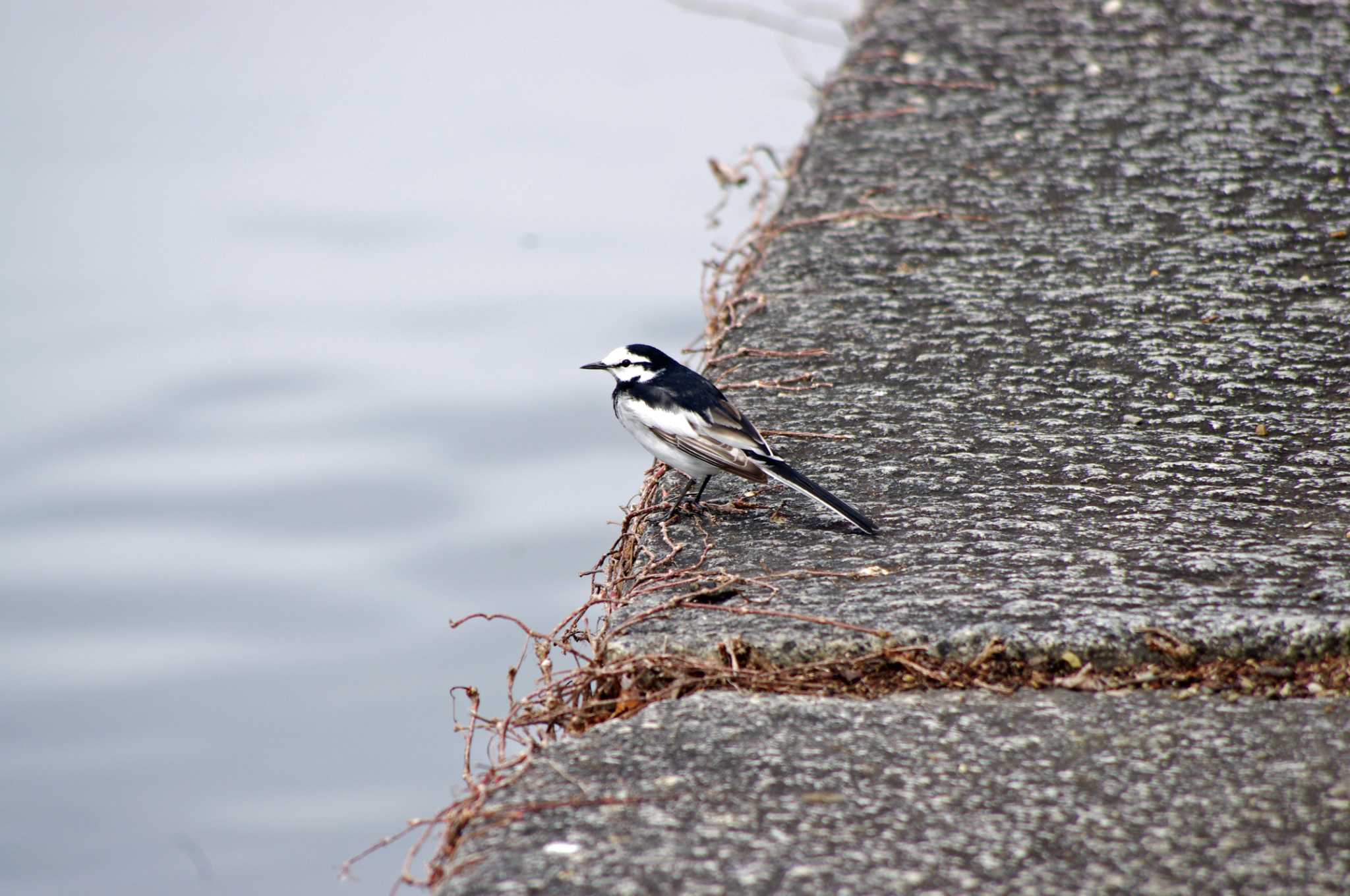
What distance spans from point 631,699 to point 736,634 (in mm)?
208

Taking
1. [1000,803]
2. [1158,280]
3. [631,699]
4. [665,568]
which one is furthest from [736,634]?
[1158,280]

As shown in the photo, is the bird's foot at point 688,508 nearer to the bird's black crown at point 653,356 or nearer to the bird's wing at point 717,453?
the bird's wing at point 717,453

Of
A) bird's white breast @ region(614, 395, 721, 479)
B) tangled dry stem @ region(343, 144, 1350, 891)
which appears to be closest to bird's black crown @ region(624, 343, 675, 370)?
bird's white breast @ region(614, 395, 721, 479)

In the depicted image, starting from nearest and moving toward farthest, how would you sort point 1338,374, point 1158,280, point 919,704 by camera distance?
point 919,704 → point 1338,374 → point 1158,280

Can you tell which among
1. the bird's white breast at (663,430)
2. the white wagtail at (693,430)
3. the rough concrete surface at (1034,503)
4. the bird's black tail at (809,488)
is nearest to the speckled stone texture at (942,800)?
the rough concrete surface at (1034,503)

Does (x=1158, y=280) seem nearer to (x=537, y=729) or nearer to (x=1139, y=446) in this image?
(x=1139, y=446)

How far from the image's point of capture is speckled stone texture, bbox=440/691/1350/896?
161 cm

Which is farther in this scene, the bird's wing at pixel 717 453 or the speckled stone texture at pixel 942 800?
the bird's wing at pixel 717 453

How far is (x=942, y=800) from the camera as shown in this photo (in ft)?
5.77

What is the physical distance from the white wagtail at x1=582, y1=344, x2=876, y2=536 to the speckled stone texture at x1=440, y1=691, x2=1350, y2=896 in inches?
26.9

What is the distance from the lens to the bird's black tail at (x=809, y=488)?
2.55 meters

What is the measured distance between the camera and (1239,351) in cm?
316

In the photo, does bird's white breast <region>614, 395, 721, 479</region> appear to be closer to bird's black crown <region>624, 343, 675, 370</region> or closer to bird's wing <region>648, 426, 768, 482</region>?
bird's wing <region>648, 426, 768, 482</region>

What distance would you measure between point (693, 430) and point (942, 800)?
4.29ft
